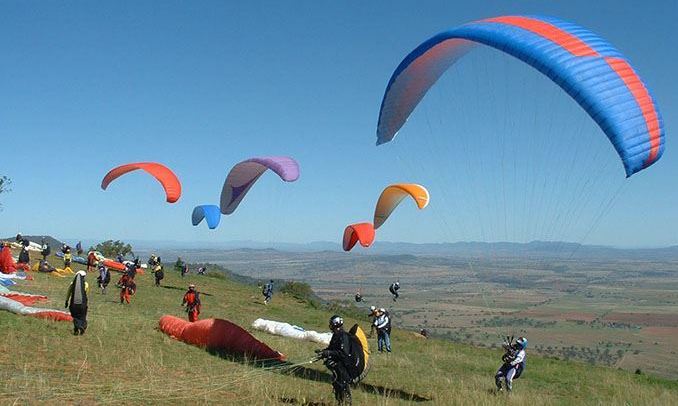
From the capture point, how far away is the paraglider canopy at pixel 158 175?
22922 mm

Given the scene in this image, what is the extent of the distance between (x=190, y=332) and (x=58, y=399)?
588 cm

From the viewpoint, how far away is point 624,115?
979 centimetres

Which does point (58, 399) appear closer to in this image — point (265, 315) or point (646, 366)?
point (265, 315)

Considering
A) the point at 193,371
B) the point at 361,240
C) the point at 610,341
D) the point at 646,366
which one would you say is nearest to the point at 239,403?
the point at 193,371

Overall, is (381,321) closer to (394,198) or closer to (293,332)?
(293,332)

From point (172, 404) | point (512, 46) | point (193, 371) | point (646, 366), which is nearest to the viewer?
point (172, 404)

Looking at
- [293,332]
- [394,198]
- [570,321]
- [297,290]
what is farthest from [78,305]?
[570,321]

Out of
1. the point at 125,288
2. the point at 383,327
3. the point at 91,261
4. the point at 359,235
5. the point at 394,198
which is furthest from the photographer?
the point at 91,261

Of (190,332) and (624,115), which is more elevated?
(624,115)

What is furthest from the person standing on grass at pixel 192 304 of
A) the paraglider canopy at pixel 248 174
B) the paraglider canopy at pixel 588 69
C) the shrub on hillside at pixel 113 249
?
the shrub on hillside at pixel 113 249

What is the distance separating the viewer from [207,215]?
33.1 meters

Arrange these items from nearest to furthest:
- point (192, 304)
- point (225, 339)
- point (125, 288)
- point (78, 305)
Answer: point (78, 305), point (225, 339), point (192, 304), point (125, 288)

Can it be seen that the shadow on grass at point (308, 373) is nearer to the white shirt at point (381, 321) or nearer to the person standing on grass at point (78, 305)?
the person standing on grass at point (78, 305)

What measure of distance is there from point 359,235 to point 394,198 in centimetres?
686
